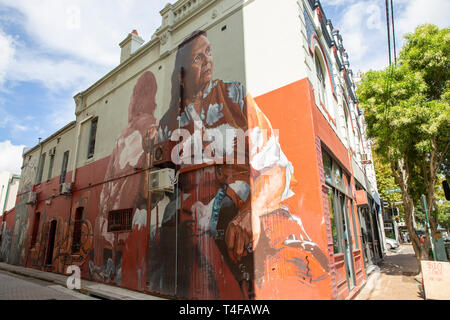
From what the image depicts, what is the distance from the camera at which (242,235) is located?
6.61m

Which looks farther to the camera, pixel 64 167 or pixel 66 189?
pixel 64 167

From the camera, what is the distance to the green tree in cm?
905

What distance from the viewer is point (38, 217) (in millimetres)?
16484

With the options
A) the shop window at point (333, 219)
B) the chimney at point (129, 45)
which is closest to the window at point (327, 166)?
the shop window at point (333, 219)

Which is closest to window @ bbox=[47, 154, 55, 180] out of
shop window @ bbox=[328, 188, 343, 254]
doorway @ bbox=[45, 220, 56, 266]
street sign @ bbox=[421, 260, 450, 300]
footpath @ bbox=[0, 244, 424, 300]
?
doorway @ bbox=[45, 220, 56, 266]

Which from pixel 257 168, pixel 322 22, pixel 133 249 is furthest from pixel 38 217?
pixel 322 22

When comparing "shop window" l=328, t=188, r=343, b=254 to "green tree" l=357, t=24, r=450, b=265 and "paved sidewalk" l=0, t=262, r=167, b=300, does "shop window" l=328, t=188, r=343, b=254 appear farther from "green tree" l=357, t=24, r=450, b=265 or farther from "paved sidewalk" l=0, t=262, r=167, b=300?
"paved sidewalk" l=0, t=262, r=167, b=300

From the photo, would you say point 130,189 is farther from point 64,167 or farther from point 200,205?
point 64,167

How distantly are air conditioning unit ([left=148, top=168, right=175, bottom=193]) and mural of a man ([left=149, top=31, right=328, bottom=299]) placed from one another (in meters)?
0.27

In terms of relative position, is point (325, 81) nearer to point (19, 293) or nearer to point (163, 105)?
point (163, 105)

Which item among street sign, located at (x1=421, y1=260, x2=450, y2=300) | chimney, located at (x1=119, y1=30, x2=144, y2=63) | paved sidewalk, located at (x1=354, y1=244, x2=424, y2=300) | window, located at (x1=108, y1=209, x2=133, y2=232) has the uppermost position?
chimney, located at (x1=119, y1=30, x2=144, y2=63)

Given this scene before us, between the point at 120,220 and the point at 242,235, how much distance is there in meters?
5.86

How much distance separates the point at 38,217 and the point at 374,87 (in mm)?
18910

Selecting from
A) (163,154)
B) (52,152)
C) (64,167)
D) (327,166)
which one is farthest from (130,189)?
(52,152)
